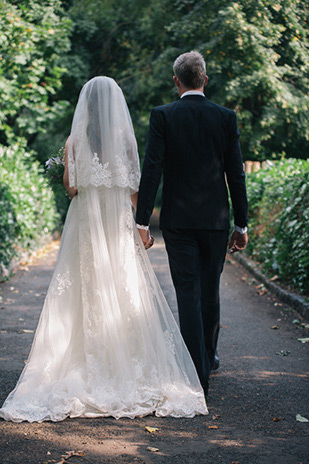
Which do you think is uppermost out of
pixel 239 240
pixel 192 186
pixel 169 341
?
pixel 192 186

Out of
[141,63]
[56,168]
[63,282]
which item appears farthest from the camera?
[141,63]

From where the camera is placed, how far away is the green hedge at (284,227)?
748 centimetres

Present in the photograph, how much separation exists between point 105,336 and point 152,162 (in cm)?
129

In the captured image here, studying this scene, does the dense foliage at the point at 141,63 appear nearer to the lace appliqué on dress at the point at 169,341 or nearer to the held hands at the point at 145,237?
the held hands at the point at 145,237

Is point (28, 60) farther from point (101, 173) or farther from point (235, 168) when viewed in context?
point (235, 168)

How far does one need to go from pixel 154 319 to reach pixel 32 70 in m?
11.0

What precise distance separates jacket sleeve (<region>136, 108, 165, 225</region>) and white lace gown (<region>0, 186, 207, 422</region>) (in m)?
0.28

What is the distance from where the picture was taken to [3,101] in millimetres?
13211

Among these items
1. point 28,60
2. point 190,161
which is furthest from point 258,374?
point 28,60

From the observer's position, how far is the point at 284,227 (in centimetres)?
832

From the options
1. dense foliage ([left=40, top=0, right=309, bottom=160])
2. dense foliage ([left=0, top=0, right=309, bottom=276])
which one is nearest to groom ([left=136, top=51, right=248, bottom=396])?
dense foliage ([left=0, top=0, right=309, bottom=276])

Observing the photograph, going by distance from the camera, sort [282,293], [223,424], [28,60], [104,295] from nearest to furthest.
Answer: [223,424]
[104,295]
[282,293]
[28,60]

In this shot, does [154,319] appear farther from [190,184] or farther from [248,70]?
[248,70]

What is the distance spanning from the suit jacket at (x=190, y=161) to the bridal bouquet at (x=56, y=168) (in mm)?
847
